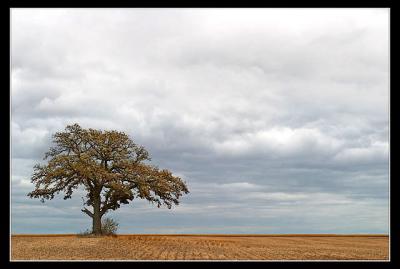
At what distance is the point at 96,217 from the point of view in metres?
69.4

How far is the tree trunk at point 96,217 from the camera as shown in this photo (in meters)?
68.9

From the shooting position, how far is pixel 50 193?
224ft

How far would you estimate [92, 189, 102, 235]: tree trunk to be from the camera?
226ft

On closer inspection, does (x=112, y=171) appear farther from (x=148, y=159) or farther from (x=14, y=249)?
(x=14, y=249)

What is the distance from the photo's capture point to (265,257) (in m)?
44.9

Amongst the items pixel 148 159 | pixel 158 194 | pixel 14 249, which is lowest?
pixel 14 249
